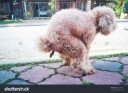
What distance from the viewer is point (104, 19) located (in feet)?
5.94

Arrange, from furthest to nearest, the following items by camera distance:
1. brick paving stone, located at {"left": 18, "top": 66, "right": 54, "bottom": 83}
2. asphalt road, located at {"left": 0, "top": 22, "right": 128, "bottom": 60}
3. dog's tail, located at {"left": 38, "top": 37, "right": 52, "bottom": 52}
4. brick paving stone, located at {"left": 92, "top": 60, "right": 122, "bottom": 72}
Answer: asphalt road, located at {"left": 0, "top": 22, "right": 128, "bottom": 60} → brick paving stone, located at {"left": 92, "top": 60, "right": 122, "bottom": 72} → brick paving stone, located at {"left": 18, "top": 66, "right": 54, "bottom": 83} → dog's tail, located at {"left": 38, "top": 37, "right": 52, "bottom": 52}

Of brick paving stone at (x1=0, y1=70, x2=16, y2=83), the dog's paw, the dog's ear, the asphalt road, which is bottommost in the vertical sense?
the asphalt road

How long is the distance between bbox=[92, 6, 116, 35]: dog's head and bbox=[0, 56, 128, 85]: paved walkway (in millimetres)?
364

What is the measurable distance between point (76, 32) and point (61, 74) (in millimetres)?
390

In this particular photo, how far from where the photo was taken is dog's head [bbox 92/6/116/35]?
1813mm

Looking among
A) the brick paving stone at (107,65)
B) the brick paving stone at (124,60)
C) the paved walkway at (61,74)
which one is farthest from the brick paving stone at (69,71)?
the brick paving stone at (124,60)

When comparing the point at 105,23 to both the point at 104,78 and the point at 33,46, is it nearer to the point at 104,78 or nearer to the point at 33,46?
the point at 104,78

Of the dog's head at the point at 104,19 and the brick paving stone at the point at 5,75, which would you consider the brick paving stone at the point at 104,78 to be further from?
the brick paving stone at the point at 5,75

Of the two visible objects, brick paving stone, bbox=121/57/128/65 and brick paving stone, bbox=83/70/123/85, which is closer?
brick paving stone, bbox=83/70/123/85

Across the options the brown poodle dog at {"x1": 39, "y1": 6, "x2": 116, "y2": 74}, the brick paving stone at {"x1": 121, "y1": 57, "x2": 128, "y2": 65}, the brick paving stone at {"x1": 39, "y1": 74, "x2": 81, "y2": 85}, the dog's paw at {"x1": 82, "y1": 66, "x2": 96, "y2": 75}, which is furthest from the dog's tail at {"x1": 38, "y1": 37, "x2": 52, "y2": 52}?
the brick paving stone at {"x1": 121, "y1": 57, "x2": 128, "y2": 65}

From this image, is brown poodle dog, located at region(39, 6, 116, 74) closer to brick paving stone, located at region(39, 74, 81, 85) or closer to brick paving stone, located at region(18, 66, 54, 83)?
brick paving stone, located at region(39, 74, 81, 85)

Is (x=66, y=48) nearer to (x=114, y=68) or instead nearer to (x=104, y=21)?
(x=104, y=21)

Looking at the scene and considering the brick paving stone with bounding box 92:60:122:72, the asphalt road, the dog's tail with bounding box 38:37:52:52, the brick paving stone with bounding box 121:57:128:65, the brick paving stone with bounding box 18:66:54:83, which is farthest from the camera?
the asphalt road

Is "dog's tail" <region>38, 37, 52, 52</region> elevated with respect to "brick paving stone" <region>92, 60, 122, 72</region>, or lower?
elevated
